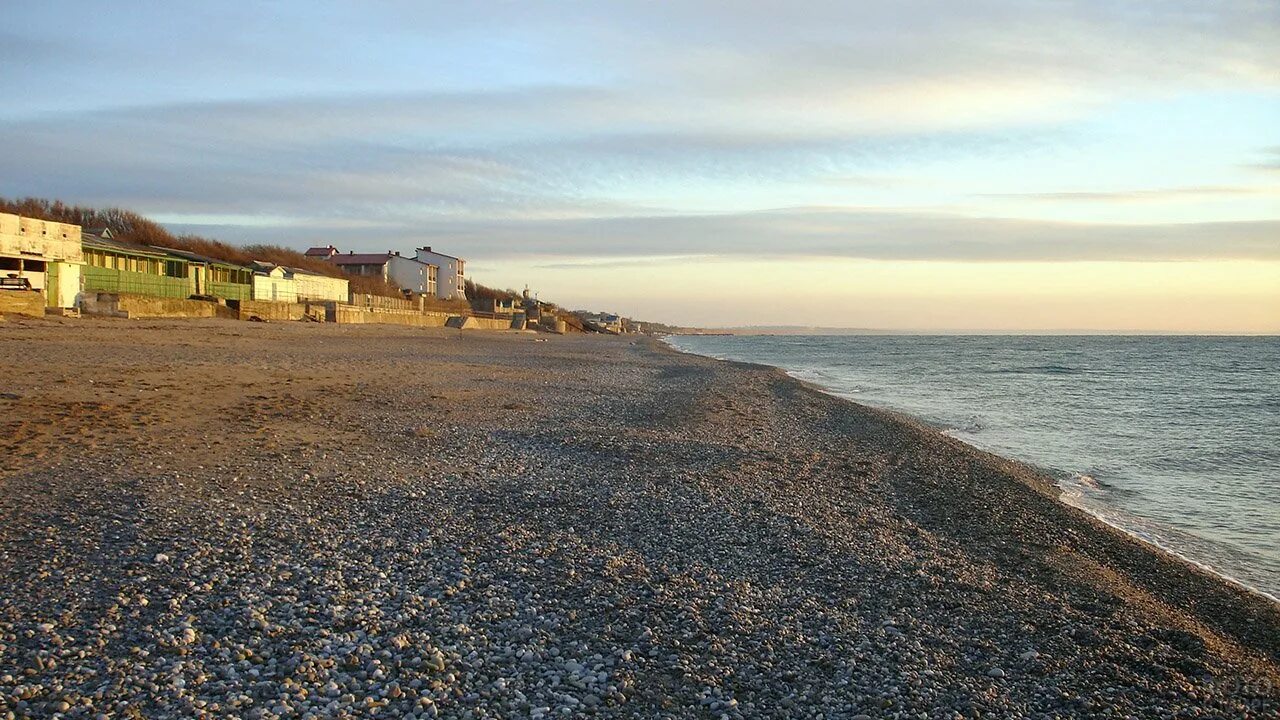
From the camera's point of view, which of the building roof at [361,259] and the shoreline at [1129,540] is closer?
the shoreline at [1129,540]

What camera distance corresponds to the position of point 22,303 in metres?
28.5

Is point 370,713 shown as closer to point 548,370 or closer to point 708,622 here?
point 708,622

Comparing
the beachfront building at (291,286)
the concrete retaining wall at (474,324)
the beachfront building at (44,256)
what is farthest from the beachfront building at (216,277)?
the concrete retaining wall at (474,324)

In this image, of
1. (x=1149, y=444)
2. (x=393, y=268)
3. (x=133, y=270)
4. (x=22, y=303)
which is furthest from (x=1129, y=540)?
(x=393, y=268)

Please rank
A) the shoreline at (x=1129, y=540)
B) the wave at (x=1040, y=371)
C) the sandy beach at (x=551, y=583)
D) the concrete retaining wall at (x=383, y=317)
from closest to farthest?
the sandy beach at (x=551, y=583), the shoreline at (x=1129, y=540), the wave at (x=1040, y=371), the concrete retaining wall at (x=383, y=317)

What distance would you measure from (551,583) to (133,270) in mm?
45149

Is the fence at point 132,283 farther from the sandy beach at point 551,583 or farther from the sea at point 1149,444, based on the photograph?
the sea at point 1149,444

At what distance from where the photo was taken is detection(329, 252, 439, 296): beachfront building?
9394cm

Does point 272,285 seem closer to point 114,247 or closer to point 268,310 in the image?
point 268,310

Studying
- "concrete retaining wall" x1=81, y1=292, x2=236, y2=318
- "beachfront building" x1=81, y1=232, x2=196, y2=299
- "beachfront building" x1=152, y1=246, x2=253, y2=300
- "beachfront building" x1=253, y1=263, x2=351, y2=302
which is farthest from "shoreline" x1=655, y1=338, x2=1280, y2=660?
"beachfront building" x1=253, y1=263, x2=351, y2=302

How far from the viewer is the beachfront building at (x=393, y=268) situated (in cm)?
9394

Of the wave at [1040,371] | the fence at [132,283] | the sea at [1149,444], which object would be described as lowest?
the sea at [1149,444]

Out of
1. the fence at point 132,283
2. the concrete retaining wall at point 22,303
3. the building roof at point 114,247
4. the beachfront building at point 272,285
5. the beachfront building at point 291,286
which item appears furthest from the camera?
the beachfront building at point 291,286

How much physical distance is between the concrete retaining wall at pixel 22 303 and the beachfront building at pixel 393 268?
2433 inches
